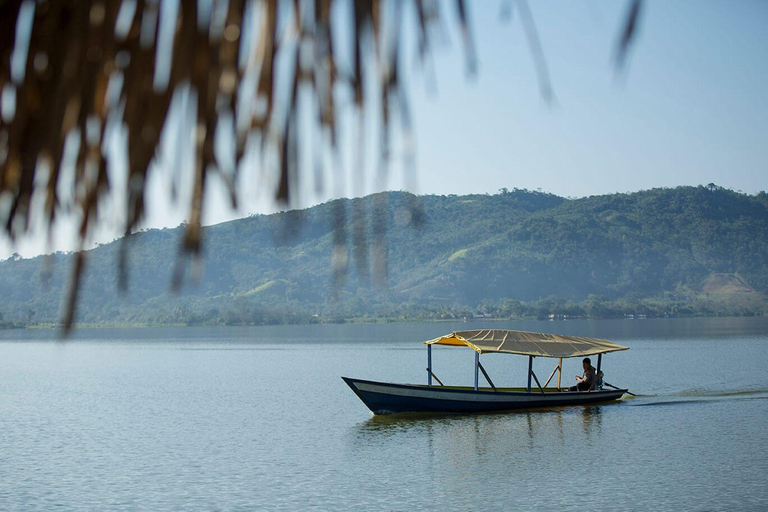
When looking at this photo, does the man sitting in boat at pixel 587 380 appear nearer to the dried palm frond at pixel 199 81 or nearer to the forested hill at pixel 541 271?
the dried palm frond at pixel 199 81

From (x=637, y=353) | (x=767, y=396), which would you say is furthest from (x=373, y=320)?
(x=767, y=396)

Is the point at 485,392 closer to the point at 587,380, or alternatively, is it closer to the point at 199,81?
the point at 587,380

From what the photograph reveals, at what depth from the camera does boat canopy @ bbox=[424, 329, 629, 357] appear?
27.1 meters

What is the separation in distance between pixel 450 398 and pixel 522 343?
121 inches

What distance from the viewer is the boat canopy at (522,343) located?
2706 cm

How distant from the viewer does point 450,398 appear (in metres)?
28.1

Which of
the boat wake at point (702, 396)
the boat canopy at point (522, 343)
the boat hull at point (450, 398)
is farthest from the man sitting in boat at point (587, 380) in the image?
the boat wake at point (702, 396)

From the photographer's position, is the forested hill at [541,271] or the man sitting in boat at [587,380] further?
the forested hill at [541,271]

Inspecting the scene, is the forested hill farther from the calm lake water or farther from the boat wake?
the calm lake water

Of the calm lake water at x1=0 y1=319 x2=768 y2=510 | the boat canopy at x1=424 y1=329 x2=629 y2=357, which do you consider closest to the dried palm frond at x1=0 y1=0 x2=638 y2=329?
the calm lake water at x1=0 y1=319 x2=768 y2=510

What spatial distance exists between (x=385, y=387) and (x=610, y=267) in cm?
17983

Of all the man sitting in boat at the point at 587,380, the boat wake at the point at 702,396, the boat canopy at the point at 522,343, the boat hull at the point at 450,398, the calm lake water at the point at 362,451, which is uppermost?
the boat canopy at the point at 522,343

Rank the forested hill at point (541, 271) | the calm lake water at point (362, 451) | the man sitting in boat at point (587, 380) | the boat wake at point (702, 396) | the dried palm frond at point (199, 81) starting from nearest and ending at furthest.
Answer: the dried palm frond at point (199, 81), the calm lake water at point (362, 451), the man sitting in boat at point (587, 380), the boat wake at point (702, 396), the forested hill at point (541, 271)

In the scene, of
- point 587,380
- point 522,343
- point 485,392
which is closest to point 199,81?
point 522,343
